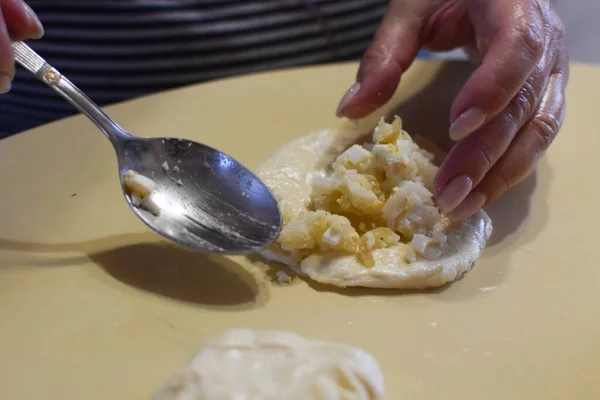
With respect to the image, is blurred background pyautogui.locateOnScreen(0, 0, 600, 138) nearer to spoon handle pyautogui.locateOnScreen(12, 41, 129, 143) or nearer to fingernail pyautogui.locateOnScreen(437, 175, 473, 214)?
spoon handle pyautogui.locateOnScreen(12, 41, 129, 143)

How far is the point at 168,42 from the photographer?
1198mm

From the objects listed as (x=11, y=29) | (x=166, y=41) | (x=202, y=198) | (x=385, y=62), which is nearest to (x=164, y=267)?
(x=202, y=198)

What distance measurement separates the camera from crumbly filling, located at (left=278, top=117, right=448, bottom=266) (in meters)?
0.76

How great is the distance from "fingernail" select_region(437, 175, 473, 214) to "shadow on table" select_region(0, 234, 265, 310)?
27cm

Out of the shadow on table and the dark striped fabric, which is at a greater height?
the dark striped fabric

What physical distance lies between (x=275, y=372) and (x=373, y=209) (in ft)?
0.95

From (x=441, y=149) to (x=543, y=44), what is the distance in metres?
0.24

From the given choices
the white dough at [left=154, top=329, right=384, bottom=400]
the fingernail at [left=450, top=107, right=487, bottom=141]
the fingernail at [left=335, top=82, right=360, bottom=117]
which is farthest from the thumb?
the white dough at [left=154, top=329, right=384, bottom=400]

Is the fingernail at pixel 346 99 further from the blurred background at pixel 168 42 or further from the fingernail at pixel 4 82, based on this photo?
the fingernail at pixel 4 82

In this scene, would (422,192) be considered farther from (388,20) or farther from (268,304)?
(388,20)

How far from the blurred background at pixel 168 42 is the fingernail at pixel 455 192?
63cm

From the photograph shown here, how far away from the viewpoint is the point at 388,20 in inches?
40.9

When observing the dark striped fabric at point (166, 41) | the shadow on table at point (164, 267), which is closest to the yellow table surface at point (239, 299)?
the shadow on table at point (164, 267)

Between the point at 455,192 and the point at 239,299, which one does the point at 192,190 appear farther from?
the point at 455,192
